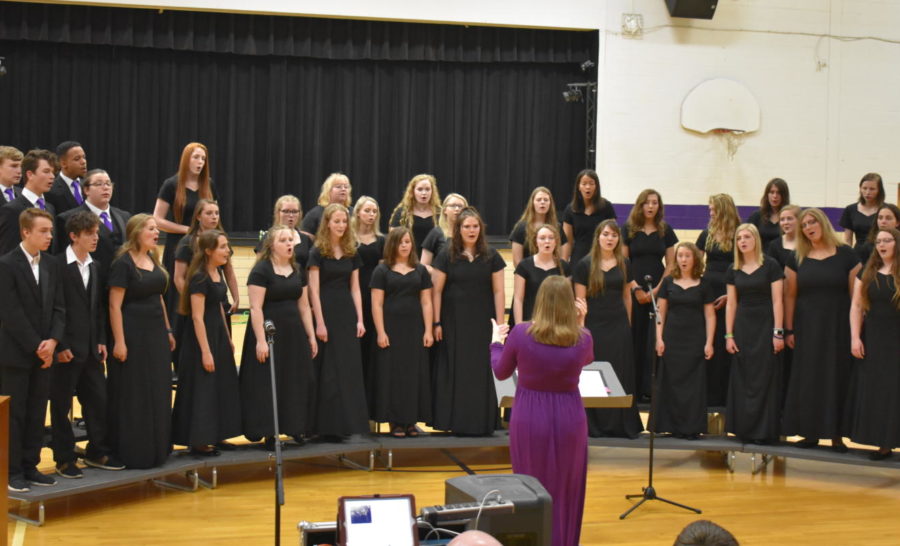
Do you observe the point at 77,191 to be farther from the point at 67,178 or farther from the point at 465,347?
the point at 465,347

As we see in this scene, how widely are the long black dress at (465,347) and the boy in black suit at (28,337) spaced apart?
99.5 inches

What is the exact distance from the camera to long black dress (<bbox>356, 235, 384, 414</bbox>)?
7.08 meters

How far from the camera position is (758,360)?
6.95 meters

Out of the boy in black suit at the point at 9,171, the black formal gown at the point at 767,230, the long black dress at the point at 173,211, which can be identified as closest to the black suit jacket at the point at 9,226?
the boy in black suit at the point at 9,171

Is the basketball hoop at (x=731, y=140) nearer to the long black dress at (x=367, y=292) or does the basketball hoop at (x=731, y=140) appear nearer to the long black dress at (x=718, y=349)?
the long black dress at (x=718, y=349)

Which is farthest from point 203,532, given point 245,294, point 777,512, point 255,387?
point 245,294

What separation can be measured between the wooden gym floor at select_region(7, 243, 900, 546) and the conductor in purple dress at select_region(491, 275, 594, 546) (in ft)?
2.16

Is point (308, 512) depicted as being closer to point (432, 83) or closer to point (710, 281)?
point (710, 281)

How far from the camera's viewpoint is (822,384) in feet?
22.5

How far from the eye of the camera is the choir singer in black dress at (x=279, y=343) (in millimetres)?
6398

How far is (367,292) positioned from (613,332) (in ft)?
5.65

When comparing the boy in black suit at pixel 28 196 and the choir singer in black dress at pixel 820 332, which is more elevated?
the boy in black suit at pixel 28 196

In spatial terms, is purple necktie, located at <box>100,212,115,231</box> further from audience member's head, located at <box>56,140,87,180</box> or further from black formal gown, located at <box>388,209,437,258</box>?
black formal gown, located at <box>388,209,437,258</box>

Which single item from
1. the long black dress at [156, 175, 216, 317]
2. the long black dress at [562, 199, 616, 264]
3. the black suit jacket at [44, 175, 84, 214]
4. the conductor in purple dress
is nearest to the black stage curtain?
the long black dress at [562, 199, 616, 264]
